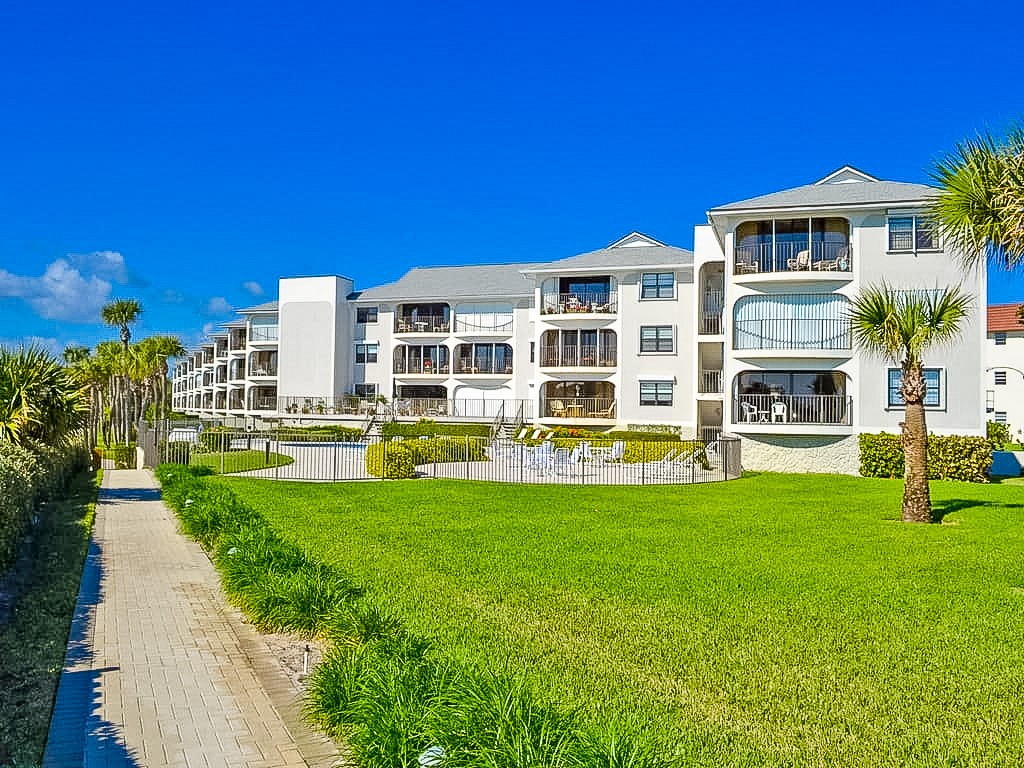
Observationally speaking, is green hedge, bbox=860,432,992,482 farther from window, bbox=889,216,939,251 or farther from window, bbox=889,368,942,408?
window, bbox=889,216,939,251

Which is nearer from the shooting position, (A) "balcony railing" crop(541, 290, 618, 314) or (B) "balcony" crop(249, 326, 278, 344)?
(A) "balcony railing" crop(541, 290, 618, 314)

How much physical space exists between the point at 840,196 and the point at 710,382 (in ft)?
30.6

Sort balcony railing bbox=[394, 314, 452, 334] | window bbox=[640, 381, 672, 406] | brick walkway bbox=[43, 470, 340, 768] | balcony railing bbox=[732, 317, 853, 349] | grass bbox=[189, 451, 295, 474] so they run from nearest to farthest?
brick walkway bbox=[43, 470, 340, 768] < grass bbox=[189, 451, 295, 474] < balcony railing bbox=[732, 317, 853, 349] < window bbox=[640, 381, 672, 406] < balcony railing bbox=[394, 314, 452, 334]

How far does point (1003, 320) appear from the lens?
192 feet

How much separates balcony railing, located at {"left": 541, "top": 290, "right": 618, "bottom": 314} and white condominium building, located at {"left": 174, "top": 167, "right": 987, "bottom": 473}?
0.27ft

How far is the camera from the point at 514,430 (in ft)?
140

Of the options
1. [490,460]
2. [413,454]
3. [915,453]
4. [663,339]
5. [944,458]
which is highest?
[663,339]

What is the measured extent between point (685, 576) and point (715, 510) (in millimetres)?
7826

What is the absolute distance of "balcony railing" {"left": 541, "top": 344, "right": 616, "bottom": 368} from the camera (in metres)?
42.7

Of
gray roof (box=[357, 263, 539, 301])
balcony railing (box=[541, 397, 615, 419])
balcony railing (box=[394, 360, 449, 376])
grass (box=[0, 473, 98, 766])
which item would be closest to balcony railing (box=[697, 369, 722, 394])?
balcony railing (box=[541, 397, 615, 419])

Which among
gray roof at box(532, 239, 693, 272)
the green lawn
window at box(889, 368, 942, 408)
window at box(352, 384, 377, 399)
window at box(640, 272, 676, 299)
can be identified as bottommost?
the green lawn

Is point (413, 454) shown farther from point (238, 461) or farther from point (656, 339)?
point (656, 339)

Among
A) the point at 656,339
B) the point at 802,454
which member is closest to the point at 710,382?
the point at 656,339

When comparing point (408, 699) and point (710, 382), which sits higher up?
point (710, 382)
